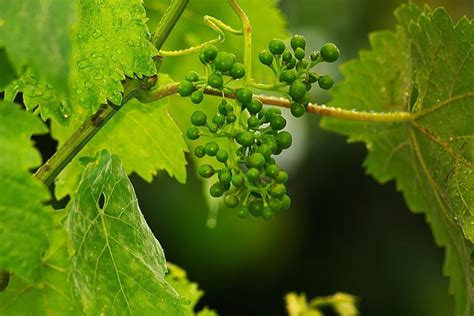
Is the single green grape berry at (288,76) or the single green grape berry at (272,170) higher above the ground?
the single green grape berry at (288,76)

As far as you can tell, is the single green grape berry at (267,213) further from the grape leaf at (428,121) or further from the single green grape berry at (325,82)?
the grape leaf at (428,121)

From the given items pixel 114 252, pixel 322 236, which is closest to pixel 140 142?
pixel 114 252

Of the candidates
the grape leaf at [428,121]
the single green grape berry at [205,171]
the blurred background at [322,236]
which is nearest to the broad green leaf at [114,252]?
the single green grape berry at [205,171]

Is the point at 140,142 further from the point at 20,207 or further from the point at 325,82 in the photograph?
the point at 20,207

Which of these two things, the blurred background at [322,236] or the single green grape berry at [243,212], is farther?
the blurred background at [322,236]

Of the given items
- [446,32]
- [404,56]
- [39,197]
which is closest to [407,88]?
[404,56]

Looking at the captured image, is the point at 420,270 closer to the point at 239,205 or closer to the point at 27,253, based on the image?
the point at 239,205

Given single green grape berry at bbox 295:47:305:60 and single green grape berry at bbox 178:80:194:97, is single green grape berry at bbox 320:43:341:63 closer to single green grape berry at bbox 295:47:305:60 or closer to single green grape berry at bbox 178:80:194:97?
single green grape berry at bbox 295:47:305:60
